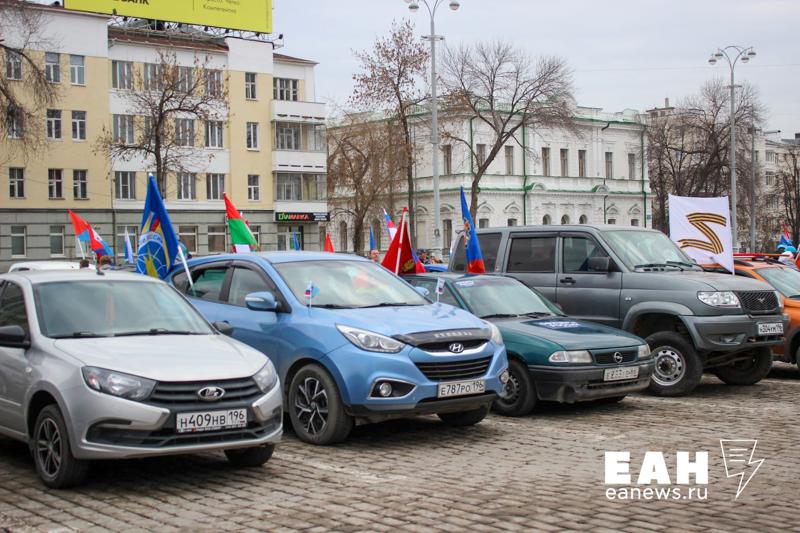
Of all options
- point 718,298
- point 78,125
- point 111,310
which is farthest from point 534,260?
point 78,125

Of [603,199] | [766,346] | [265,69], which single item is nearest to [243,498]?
[766,346]

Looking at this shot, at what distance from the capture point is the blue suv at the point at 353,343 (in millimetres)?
8797

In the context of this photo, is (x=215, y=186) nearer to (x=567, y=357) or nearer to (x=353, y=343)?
(x=567, y=357)

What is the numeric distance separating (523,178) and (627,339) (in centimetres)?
6908

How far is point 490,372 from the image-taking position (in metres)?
9.32

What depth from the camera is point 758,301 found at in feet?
42.4

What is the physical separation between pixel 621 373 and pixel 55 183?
160 feet

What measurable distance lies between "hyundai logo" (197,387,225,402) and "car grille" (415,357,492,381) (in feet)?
6.87

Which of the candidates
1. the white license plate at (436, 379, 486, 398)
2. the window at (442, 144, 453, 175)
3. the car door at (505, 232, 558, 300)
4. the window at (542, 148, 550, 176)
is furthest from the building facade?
the white license plate at (436, 379, 486, 398)

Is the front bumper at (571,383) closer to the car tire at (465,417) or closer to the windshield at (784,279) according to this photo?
the car tire at (465,417)

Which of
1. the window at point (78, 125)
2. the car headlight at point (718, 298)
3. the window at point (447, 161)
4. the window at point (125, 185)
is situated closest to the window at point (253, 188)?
the window at point (125, 185)

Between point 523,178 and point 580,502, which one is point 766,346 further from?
point 523,178

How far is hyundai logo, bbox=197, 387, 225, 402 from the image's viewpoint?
729 cm

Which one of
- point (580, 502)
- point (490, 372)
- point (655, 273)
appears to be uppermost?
point (655, 273)
